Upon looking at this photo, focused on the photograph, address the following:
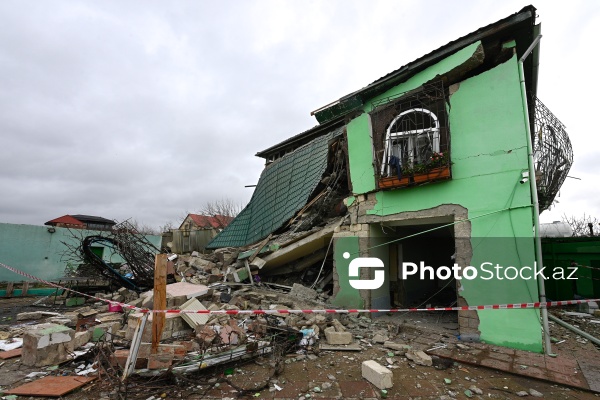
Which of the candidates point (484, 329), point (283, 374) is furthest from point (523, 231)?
point (283, 374)

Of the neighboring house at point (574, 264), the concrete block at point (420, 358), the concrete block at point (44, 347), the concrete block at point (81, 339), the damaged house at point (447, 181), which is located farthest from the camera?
the neighboring house at point (574, 264)

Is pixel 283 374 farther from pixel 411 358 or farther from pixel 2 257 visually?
pixel 2 257

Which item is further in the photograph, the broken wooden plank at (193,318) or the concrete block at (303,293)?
the concrete block at (303,293)

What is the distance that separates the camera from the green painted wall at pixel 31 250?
15.1m

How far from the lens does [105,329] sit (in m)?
5.78

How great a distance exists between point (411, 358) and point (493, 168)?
3.85 metres

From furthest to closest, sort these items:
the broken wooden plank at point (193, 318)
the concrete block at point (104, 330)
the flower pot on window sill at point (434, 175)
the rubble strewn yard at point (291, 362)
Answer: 1. the flower pot on window sill at point (434, 175)
2. the broken wooden plank at point (193, 318)
3. the concrete block at point (104, 330)
4. the rubble strewn yard at point (291, 362)

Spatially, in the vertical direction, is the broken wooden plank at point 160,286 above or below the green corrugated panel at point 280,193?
below

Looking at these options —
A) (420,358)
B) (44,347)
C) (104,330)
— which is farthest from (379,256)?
(44,347)

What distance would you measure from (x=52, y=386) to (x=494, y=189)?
7.74 meters

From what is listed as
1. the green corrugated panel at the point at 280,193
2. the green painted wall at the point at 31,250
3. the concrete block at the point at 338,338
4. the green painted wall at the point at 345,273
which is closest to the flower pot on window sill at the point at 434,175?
the green painted wall at the point at 345,273

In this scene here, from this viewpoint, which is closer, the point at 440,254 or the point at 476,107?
the point at 476,107

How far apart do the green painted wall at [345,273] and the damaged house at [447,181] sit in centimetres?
3

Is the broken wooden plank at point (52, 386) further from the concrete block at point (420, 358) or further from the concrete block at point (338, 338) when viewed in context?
the concrete block at point (420, 358)
